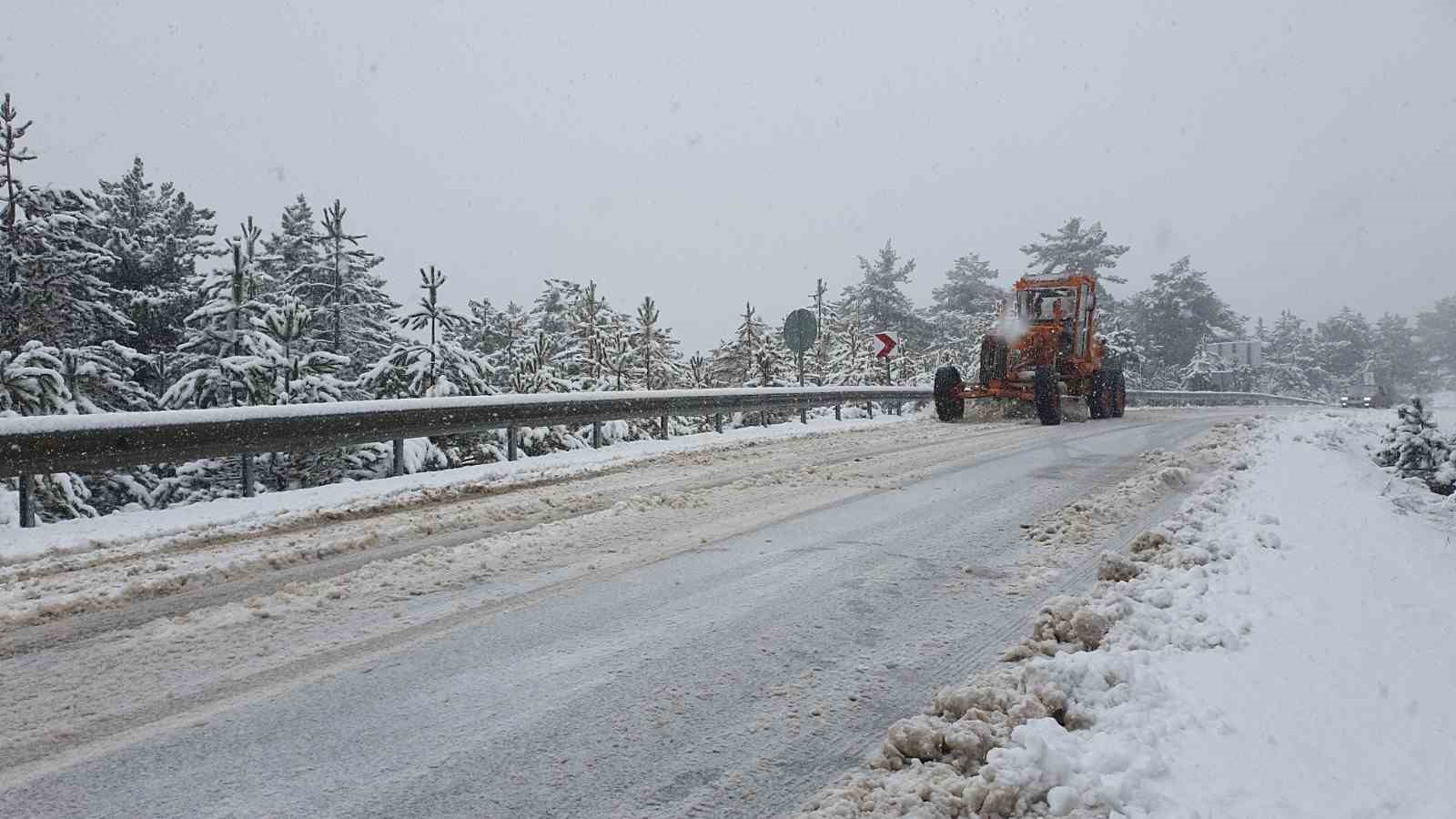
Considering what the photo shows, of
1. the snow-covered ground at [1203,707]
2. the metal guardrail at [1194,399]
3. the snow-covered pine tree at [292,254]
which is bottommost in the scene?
the snow-covered ground at [1203,707]

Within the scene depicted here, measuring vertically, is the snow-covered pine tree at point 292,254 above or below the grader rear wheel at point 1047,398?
above

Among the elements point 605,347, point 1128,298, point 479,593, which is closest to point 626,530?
point 479,593

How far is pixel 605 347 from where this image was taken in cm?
2847

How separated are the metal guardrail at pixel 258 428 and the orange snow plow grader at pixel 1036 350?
288 inches

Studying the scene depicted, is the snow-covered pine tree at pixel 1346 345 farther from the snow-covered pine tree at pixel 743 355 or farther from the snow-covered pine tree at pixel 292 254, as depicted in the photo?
the snow-covered pine tree at pixel 292 254

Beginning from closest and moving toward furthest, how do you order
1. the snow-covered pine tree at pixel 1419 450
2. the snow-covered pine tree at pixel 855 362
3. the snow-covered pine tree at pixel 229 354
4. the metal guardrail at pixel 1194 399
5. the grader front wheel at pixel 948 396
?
the snow-covered pine tree at pixel 1419 450 → the snow-covered pine tree at pixel 229 354 → the grader front wheel at pixel 948 396 → the metal guardrail at pixel 1194 399 → the snow-covered pine tree at pixel 855 362

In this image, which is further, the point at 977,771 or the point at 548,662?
the point at 548,662

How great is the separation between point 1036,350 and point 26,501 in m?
16.1

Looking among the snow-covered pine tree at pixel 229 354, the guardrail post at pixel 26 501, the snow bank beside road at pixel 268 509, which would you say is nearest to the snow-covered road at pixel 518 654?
the snow bank beside road at pixel 268 509

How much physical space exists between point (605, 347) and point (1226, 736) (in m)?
27.1

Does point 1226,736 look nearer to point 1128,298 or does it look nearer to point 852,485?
point 852,485

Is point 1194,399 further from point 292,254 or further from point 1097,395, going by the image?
point 292,254

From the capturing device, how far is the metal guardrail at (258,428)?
533 cm

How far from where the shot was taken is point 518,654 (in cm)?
287
